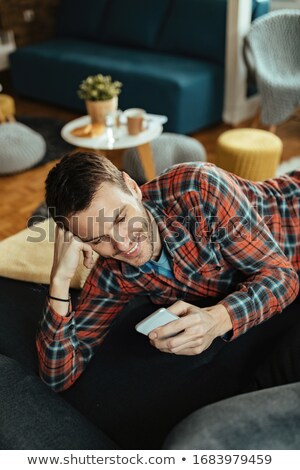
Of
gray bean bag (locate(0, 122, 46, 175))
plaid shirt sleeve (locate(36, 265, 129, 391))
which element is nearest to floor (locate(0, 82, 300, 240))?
gray bean bag (locate(0, 122, 46, 175))

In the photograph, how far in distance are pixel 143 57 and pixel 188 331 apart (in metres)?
3.48

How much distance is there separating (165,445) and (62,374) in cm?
54

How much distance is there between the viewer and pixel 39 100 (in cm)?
495

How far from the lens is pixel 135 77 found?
384 cm

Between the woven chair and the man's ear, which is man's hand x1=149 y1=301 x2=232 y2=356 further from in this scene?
the woven chair

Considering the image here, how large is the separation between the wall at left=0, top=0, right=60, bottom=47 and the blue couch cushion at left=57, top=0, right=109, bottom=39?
0.36 meters

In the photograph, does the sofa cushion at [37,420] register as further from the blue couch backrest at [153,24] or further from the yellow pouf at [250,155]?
the blue couch backrest at [153,24]

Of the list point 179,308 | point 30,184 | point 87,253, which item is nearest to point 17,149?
point 30,184

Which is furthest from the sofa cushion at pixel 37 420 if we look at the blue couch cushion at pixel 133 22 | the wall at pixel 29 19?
the wall at pixel 29 19

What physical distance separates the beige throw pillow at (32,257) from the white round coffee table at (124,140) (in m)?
0.87

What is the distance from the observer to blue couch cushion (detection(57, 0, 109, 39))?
475 cm

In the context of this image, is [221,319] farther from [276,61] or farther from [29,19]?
[29,19]

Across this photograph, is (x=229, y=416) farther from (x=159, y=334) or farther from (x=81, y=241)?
(x=81, y=241)

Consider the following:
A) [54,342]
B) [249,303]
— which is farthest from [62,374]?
[249,303]
